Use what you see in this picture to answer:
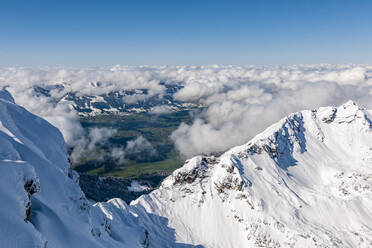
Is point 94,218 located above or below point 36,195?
below

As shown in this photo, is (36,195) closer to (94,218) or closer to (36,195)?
(36,195)

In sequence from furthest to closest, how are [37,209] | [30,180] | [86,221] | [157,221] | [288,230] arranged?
[157,221]
[288,230]
[86,221]
[37,209]
[30,180]

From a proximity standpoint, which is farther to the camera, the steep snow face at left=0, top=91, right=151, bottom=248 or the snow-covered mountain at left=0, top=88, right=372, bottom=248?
the snow-covered mountain at left=0, top=88, right=372, bottom=248

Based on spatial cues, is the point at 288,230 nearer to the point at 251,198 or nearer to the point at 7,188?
the point at 251,198

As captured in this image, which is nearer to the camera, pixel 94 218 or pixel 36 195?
pixel 36 195

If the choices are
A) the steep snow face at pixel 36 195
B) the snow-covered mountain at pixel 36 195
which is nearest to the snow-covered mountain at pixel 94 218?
the snow-covered mountain at pixel 36 195

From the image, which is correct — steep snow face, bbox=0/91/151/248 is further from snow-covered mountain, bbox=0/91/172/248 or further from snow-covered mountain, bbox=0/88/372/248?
snow-covered mountain, bbox=0/88/372/248

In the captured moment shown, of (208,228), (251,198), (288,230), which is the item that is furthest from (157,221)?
(288,230)

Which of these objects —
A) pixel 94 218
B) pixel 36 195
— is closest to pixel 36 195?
pixel 36 195

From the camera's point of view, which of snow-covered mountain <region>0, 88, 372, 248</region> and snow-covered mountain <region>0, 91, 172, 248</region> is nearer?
snow-covered mountain <region>0, 91, 172, 248</region>

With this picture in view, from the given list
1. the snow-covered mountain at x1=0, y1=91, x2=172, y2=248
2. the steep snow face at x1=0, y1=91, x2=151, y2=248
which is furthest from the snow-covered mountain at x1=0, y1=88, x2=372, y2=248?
the steep snow face at x1=0, y1=91, x2=151, y2=248

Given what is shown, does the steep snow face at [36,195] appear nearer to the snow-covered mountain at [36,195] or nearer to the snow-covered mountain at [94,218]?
the snow-covered mountain at [36,195]
